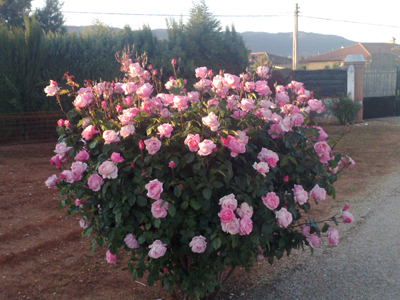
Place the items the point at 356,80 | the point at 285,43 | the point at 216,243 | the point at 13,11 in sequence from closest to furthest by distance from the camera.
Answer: the point at 216,243, the point at 356,80, the point at 13,11, the point at 285,43

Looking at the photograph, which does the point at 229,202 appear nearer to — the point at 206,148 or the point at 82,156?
the point at 206,148

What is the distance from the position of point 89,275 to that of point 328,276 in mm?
2206

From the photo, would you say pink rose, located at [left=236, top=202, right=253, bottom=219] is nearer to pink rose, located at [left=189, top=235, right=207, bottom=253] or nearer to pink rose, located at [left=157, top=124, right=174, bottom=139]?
pink rose, located at [left=189, top=235, right=207, bottom=253]

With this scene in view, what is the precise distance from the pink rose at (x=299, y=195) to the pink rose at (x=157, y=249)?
0.97m

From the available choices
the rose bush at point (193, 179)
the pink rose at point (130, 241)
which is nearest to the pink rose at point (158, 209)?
the rose bush at point (193, 179)

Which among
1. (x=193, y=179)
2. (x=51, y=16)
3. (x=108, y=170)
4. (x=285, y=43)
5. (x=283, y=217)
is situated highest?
(x=285, y=43)

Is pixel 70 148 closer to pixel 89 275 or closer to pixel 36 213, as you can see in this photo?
pixel 89 275

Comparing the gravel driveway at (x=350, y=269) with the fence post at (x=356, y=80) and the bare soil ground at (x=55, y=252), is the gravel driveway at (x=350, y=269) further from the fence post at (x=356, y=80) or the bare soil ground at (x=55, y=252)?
the fence post at (x=356, y=80)

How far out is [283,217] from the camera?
2439mm

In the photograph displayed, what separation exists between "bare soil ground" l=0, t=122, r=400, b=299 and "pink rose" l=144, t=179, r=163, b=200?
1.31 meters

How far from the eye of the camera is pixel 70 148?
271 cm

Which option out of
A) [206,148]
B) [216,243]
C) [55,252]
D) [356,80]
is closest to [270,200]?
[216,243]

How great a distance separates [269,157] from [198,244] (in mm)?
719

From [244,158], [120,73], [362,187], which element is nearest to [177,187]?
[244,158]
